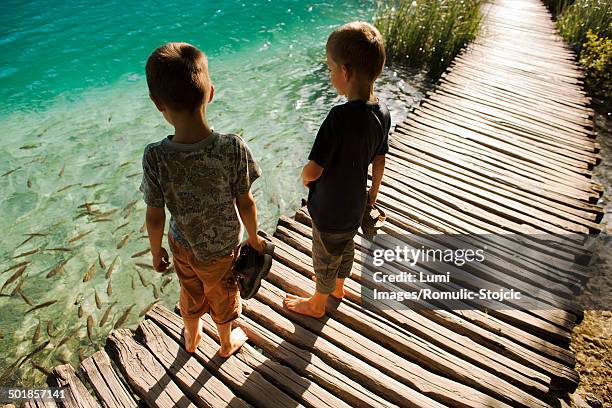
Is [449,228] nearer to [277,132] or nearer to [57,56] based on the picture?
[277,132]

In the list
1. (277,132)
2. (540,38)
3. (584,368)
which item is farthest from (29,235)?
(540,38)

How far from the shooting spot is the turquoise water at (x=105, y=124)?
4480 millimetres

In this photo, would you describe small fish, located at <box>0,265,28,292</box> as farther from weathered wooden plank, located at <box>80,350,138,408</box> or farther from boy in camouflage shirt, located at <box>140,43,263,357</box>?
boy in camouflage shirt, located at <box>140,43,263,357</box>

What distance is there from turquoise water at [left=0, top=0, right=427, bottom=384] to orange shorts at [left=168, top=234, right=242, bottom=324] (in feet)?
7.96

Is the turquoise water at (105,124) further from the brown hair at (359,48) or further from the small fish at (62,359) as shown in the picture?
the brown hair at (359,48)

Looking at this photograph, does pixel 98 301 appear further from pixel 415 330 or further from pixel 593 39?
pixel 593 39

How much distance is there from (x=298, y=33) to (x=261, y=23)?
1.91m

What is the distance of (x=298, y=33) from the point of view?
42.0 ft

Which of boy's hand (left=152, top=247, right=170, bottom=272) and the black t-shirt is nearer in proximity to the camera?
the black t-shirt

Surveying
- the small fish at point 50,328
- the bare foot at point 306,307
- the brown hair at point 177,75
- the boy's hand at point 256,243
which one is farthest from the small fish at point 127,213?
the brown hair at point 177,75

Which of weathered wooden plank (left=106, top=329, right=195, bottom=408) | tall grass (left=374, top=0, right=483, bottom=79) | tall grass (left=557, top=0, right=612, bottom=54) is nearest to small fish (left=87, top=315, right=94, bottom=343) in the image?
weathered wooden plank (left=106, top=329, right=195, bottom=408)

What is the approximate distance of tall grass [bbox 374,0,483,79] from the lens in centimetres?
913

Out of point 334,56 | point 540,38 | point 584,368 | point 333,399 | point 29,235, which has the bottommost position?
point 29,235

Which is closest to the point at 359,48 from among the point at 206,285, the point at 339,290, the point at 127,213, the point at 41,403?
the point at 206,285
